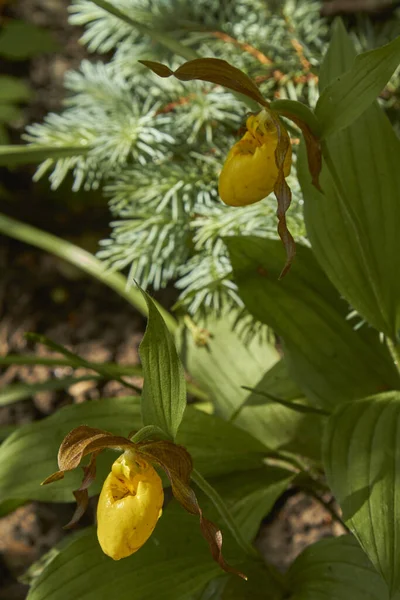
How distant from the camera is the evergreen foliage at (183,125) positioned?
130 centimetres

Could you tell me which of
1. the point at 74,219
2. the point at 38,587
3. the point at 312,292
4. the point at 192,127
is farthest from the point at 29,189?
the point at 38,587

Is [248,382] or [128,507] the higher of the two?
[128,507]

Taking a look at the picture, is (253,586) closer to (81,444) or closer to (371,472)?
(371,472)

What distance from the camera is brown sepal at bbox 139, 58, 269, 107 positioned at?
726 mm

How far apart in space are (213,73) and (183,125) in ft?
2.13

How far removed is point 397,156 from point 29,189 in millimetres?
1155

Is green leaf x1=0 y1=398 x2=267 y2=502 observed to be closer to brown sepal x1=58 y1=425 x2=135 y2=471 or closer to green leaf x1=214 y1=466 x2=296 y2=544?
green leaf x1=214 y1=466 x2=296 y2=544

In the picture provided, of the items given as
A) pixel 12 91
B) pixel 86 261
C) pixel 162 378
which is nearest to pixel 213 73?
pixel 162 378

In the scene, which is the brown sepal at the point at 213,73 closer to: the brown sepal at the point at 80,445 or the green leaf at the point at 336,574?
the brown sepal at the point at 80,445

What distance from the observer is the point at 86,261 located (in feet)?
5.04

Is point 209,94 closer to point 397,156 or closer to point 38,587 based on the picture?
point 397,156

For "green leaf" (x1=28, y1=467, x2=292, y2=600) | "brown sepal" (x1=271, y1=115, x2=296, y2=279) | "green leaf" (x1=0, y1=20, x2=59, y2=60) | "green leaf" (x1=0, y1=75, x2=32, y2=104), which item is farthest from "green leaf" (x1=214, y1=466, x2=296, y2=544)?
"green leaf" (x1=0, y1=20, x2=59, y2=60)

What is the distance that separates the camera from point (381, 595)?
86 cm

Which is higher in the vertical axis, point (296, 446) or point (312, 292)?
point (312, 292)
